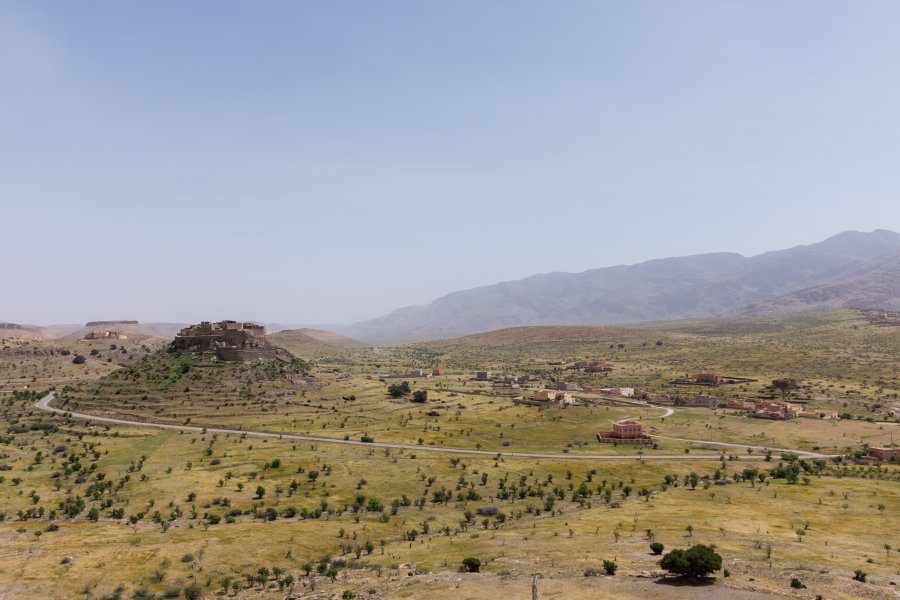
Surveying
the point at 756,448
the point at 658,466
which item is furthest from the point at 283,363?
the point at 756,448

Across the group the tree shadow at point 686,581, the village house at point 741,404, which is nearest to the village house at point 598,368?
the village house at point 741,404

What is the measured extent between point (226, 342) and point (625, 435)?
3749 inches

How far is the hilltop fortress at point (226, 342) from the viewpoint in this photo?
13312 cm

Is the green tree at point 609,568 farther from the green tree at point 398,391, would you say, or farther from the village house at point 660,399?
the village house at point 660,399

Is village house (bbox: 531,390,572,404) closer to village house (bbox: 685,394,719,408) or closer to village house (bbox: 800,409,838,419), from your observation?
village house (bbox: 685,394,719,408)

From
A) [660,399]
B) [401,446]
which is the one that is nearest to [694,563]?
[401,446]

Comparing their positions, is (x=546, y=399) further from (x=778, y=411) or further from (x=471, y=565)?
(x=471, y=565)

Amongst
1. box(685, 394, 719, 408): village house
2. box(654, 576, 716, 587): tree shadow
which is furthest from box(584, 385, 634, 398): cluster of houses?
box(654, 576, 716, 587): tree shadow

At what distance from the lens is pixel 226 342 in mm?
136625

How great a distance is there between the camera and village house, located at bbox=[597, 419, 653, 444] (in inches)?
3902

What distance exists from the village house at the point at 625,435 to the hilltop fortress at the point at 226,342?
83179 mm

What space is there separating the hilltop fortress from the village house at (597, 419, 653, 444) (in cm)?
8318

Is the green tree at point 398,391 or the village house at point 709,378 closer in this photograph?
the green tree at point 398,391

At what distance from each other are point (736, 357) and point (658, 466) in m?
131
